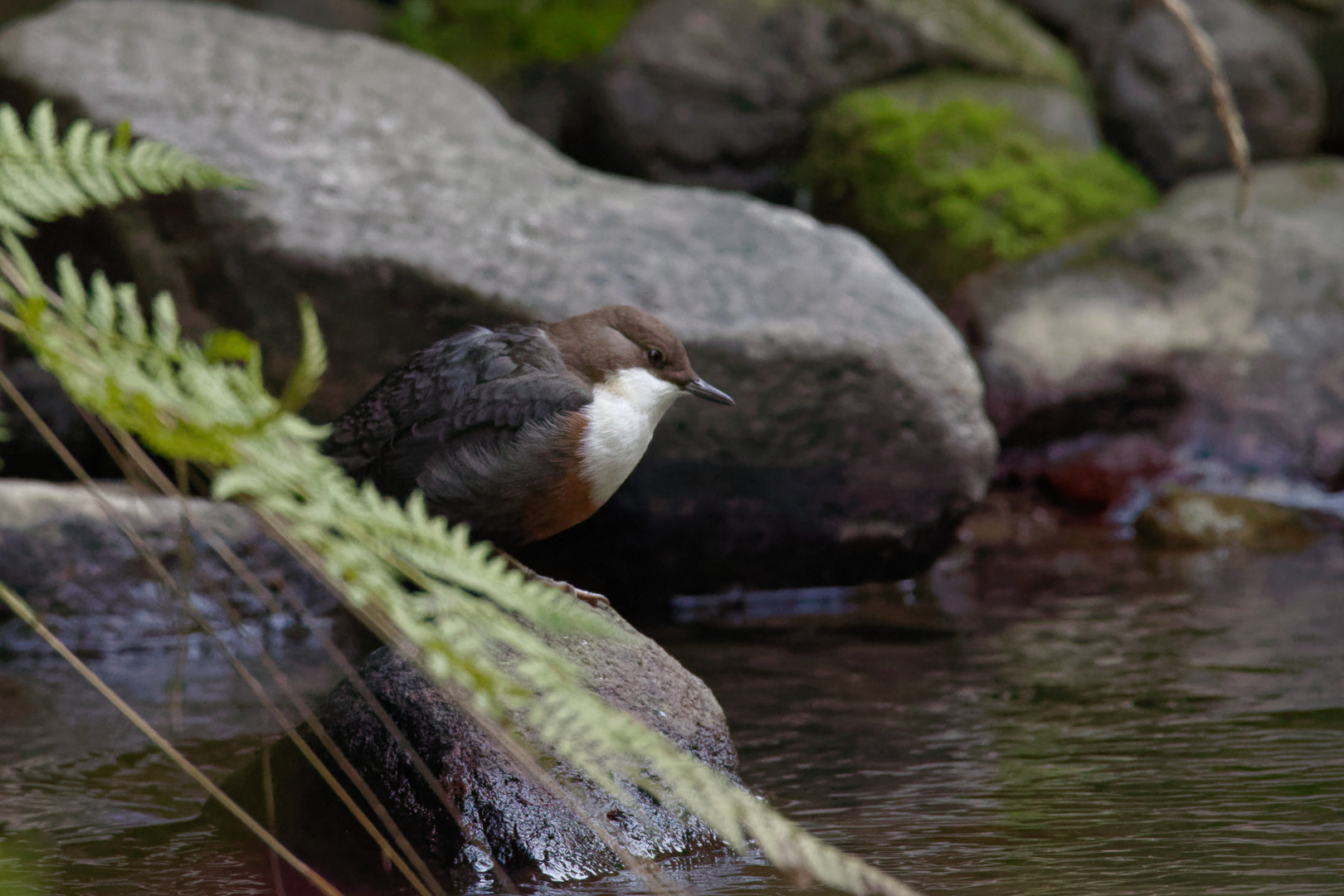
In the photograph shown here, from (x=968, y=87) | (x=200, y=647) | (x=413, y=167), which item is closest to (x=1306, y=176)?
(x=968, y=87)

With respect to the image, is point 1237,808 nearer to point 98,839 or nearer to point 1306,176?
point 98,839

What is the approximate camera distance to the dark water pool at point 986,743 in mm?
2977

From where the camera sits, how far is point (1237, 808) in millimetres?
3217

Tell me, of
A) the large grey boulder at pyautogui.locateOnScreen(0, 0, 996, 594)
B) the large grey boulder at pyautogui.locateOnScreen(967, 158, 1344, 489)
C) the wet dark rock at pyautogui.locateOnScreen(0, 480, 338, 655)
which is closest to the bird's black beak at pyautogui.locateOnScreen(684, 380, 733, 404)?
the large grey boulder at pyautogui.locateOnScreen(0, 0, 996, 594)

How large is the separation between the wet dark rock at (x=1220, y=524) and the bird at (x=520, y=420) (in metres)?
3.89

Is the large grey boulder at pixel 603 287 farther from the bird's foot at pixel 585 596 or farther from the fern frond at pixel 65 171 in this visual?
the fern frond at pixel 65 171

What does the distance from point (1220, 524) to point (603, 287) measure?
11.4ft

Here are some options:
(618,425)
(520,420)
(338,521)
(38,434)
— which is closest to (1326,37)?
(618,425)

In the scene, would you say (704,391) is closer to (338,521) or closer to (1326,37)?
(338,521)

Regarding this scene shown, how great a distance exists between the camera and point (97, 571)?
5223 mm

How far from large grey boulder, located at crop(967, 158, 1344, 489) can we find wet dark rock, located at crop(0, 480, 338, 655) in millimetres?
4124

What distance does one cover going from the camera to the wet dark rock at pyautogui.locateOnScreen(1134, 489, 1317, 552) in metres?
6.77

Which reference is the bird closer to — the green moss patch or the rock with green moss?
the rock with green moss

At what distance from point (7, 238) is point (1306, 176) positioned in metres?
8.97
